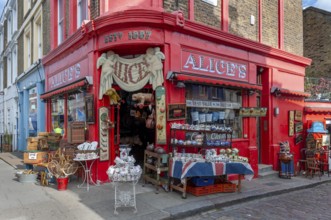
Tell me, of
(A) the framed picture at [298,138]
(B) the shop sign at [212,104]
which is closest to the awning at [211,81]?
(B) the shop sign at [212,104]

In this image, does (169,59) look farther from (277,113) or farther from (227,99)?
(277,113)

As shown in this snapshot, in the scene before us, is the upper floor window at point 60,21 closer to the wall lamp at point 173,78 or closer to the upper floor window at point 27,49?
the upper floor window at point 27,49

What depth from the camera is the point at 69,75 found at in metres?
9.88

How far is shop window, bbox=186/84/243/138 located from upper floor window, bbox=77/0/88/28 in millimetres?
3942

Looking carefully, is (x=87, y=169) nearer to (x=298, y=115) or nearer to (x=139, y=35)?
(x=139, y=35)

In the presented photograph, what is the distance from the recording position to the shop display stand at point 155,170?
7.06 metres

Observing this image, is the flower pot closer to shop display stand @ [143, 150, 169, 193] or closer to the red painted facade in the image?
the red painted facade

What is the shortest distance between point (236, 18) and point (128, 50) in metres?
4.00

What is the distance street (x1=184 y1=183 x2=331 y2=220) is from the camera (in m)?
5.84

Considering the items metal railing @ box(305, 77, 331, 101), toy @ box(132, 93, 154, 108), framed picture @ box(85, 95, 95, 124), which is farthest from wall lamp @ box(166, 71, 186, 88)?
metal railing @ box(305, 77, 331, 101)

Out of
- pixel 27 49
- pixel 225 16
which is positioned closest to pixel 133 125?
pixel 225 16

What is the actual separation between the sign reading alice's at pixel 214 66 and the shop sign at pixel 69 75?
293 cm

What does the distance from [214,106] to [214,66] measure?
117cm

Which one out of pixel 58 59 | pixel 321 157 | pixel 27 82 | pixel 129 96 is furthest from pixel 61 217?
pixel 27 82
